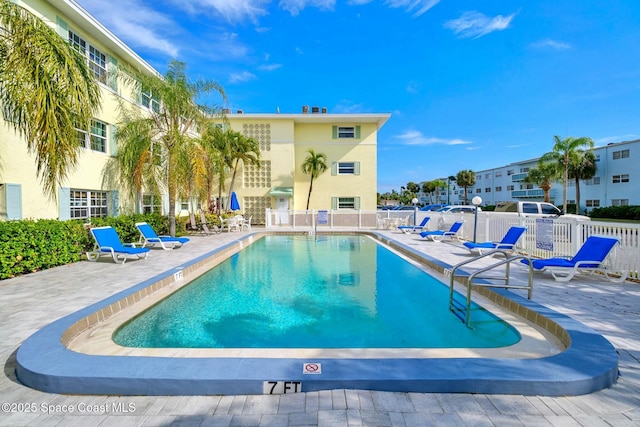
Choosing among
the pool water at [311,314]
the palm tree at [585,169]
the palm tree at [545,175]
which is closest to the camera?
the pool water at [311,314]

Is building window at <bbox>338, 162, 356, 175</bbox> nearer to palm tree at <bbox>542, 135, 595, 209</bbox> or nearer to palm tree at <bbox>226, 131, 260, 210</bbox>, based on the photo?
palm tree at <bbox>226, 131, 260, 210</bbox>

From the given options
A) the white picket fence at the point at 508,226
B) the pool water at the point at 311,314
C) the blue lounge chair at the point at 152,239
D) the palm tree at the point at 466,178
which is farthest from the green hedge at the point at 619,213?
the blue lounge chair at the point at 152,239

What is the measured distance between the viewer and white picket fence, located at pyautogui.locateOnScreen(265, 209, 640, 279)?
262 inches

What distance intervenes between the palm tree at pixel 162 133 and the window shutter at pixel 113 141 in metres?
0.15

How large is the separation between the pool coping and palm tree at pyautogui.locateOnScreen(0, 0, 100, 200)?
4032 millimetres

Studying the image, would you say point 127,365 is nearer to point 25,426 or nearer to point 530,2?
point 25,426

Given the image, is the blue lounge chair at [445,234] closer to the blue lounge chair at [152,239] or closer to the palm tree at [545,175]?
the blue lounge chair at [152,239]

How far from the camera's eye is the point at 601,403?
2.58 m

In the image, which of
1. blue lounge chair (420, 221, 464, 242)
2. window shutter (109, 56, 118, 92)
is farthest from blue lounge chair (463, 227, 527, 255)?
window shutter (109, 56, 118, 92)

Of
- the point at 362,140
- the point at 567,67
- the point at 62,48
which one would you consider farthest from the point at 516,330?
the point at 362,140

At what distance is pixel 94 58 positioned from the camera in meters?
12.2

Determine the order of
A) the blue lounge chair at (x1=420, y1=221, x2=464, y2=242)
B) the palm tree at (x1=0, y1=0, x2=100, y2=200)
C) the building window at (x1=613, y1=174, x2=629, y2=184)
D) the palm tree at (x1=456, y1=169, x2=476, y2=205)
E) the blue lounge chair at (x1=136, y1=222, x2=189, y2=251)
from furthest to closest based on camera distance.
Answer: the palm tree at (x1=456, y1=169, x2=476, y2=205) < the building window at (x1=613, y1=174, x2=629, y2=184) < the blue lounge chair at (x1=420, y1=221, x2=464, y2=242) < the blue lounge chair at (x1=136, y1=222, x2=189, y2=251) < the palm tree at (x1=0, y1=0, x2=100, y2=200)

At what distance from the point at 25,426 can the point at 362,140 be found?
79.6ft

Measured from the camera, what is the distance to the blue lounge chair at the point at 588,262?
21.6 feet
